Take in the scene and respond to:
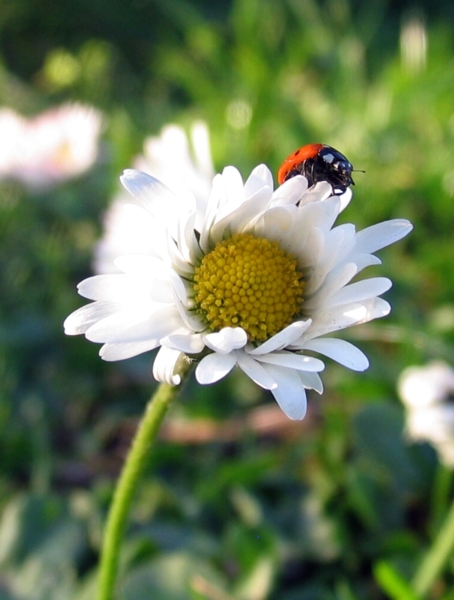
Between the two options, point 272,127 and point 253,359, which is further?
point 272,127

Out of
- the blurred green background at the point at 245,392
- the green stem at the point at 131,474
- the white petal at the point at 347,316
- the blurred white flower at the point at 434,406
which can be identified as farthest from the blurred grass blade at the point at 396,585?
the white petal at the point at 347,316

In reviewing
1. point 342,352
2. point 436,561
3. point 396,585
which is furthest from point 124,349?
point 436,561

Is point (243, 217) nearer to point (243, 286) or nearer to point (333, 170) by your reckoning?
point (243, 286)

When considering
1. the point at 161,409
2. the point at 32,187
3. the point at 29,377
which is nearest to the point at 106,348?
the point at 161,409

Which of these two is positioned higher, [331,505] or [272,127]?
[272,127]

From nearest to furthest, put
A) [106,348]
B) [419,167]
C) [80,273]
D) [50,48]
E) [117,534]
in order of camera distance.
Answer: [106,348] < [117,534] < [80,273] < [419,167] < [50,48]

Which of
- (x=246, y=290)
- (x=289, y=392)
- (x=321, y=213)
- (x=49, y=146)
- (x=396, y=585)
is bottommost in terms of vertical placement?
(x=396, y=585)

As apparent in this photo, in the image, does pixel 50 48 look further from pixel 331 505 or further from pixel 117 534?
pixel 117 534
